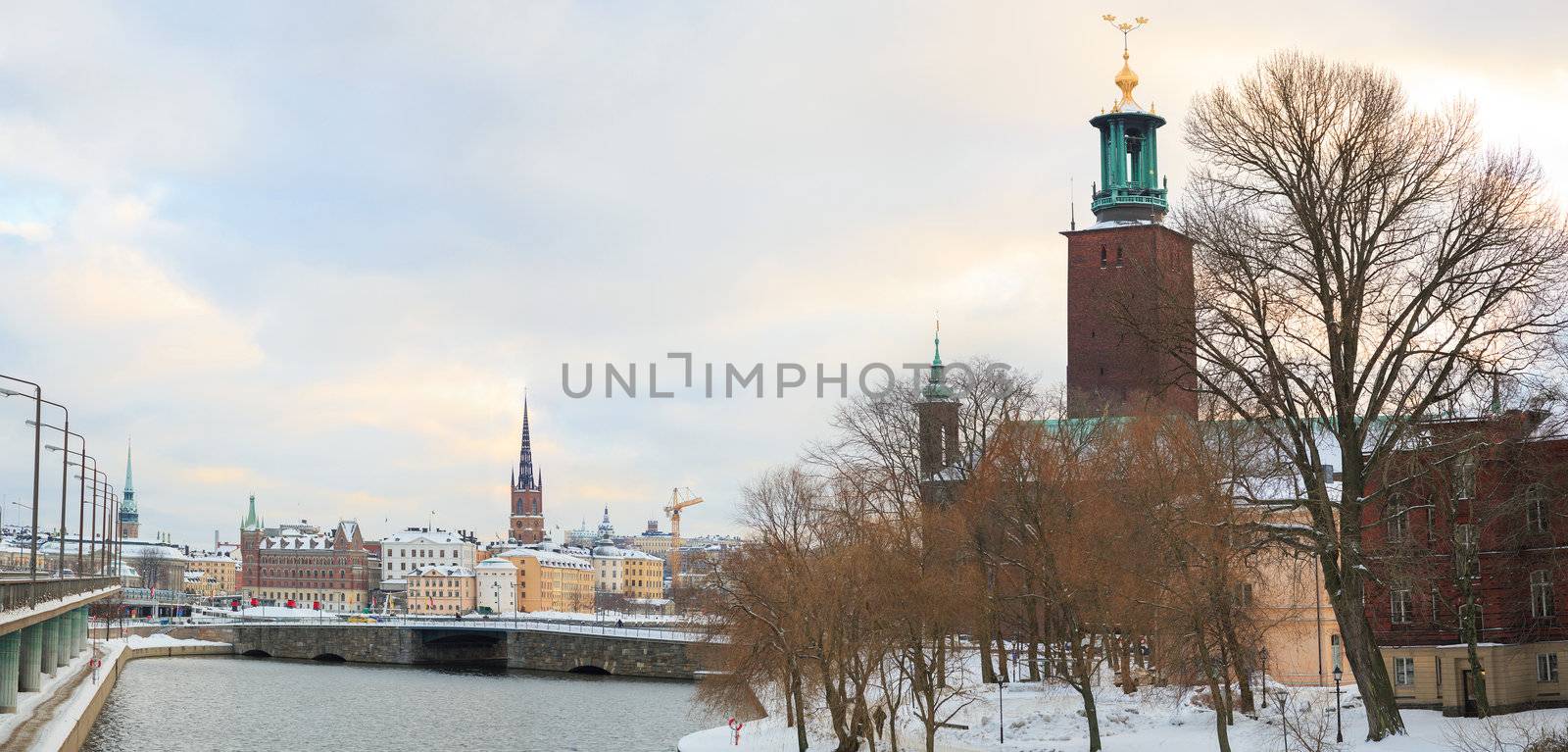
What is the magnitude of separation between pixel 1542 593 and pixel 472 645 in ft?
360

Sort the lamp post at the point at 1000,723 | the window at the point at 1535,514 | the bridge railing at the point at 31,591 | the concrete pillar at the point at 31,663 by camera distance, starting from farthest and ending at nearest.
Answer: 1. the concrete pillar at the point at 31,663
2. the lamp post at the point at 1000,723
3. the bridge railing at the point at 31,591
4. the window at the point at 1535,514

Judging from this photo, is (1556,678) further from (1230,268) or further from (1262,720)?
(1230,268)

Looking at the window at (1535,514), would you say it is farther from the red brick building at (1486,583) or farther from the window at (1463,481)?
the window at (1463,481)

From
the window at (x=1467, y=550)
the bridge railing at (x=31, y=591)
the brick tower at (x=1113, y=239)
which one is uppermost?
the brick tower at (x=1113, y=239)

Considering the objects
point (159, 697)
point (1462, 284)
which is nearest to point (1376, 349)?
point (1462, 284)

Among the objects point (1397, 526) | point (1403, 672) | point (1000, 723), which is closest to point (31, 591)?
point (1000, 723)

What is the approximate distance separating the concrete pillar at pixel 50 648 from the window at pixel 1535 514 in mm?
62458

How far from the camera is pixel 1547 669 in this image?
1986 inches

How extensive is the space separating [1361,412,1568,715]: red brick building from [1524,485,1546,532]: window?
0.04 metres

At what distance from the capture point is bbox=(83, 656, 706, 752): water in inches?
2606

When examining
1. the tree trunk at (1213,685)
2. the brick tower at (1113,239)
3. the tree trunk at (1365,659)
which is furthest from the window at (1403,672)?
the brick tower at (1113,239)

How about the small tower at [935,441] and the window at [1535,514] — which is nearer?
the window at [1535,514]

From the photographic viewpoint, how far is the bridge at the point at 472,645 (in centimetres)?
11938

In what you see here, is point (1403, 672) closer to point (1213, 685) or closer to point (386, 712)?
point (1213, 685)
